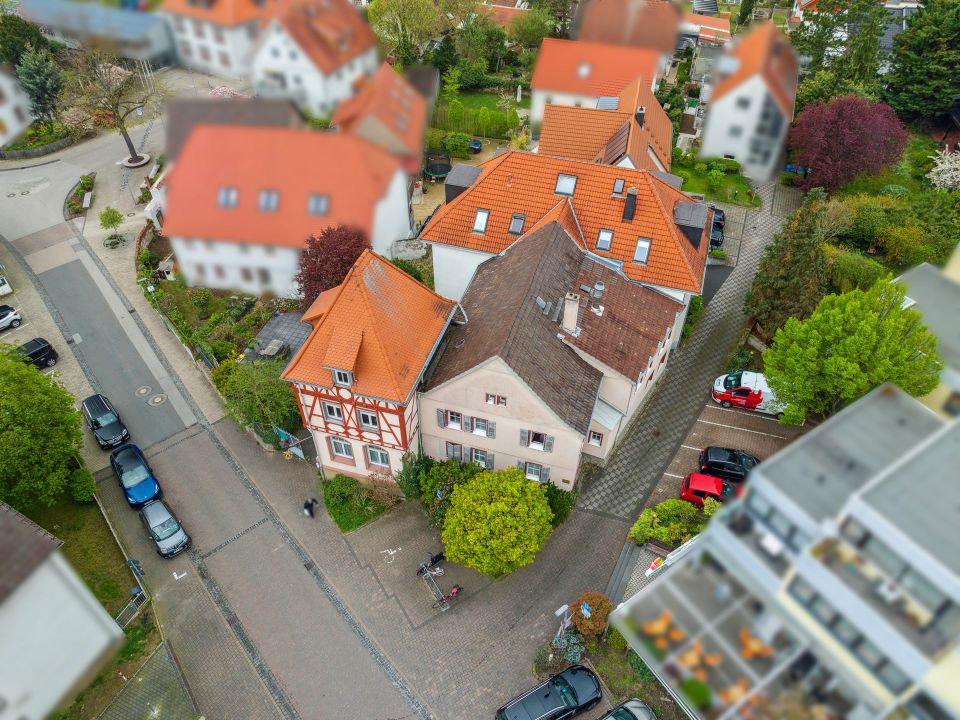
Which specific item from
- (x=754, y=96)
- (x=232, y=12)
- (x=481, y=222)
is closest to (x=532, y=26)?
(x=481, y=222)

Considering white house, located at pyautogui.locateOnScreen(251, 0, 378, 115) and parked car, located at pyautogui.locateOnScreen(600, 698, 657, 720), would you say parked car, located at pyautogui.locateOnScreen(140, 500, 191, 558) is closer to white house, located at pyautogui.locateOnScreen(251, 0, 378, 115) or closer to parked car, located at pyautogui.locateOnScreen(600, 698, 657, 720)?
parked car, located at pyautogui.locateOnScreen(600, 698, 657, 720)

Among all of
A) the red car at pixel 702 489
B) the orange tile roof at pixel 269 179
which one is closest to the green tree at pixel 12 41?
the orange tile roof at pixel 269 179

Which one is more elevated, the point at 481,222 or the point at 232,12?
the point at 232,12

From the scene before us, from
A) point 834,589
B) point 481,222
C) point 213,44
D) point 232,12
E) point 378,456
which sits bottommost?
point 378,456

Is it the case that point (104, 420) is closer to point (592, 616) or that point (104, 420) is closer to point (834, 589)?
point (592, 616)

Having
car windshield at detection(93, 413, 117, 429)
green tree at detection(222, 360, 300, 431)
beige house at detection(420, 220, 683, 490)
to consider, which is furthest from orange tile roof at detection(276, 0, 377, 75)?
car windshield at detection(93, 413, 117, 429)

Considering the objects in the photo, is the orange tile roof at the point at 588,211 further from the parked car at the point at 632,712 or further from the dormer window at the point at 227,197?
the dormer window at the point at 227,197

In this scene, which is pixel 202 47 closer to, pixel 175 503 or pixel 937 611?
pixel 937 611

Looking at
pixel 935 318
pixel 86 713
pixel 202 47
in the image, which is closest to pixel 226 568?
pixel 86 713
